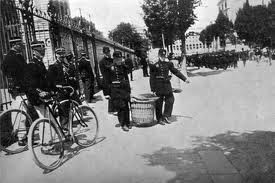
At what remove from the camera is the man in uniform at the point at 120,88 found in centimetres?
744

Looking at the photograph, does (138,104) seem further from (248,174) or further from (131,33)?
(131,33)

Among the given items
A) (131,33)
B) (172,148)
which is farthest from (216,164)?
(131,33)

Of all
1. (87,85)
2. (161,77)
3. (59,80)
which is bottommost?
(87,85)

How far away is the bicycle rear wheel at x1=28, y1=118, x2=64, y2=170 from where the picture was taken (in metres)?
4.90

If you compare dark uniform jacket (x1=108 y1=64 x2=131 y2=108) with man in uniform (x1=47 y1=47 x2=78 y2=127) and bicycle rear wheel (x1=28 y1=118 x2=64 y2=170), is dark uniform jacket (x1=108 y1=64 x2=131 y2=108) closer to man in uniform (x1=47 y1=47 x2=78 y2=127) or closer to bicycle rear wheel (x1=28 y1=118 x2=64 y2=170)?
man in uniform (x1=47 y1=47 x2=78 y2=127)

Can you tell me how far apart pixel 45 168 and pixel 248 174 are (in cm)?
239

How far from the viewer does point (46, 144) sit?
17.1 feet

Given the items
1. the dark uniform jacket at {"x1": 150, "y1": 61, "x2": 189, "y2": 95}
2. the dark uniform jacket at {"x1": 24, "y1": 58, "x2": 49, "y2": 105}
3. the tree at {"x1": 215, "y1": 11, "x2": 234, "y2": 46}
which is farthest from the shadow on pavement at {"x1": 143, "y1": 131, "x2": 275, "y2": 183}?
the tree at {"x1": 215, "y1": 11, "x2": 234, "y2": 46}

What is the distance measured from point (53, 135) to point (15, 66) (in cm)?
134

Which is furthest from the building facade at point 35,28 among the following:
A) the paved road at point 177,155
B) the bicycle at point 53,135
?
the paved road at point 177,155

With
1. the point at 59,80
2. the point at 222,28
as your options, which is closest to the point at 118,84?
the point at 59,80

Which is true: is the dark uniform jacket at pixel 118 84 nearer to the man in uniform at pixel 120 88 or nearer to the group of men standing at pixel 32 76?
the man in uniform at pixel 120 88

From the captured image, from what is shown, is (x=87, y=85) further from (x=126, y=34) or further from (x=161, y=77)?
(x=126, y=34)

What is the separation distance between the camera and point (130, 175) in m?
4.70
